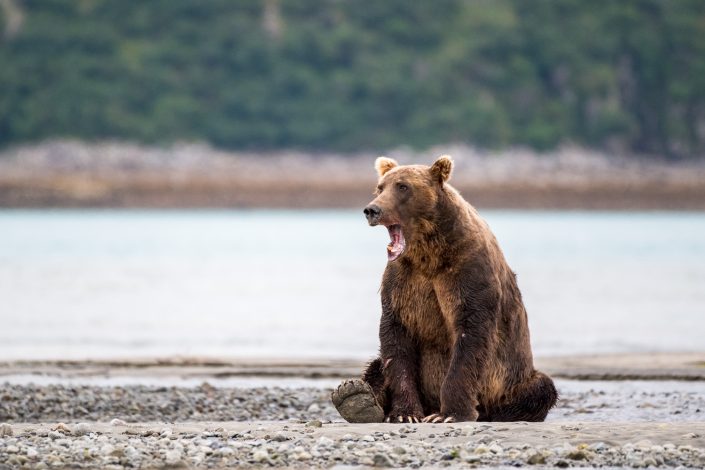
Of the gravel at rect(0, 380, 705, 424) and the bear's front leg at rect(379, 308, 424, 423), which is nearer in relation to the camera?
the bear's front leg at rect(379, 308, 424, 423)

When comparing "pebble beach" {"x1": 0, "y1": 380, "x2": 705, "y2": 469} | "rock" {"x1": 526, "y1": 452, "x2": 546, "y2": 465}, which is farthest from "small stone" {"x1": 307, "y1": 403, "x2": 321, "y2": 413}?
"rock" {"x1": 526, "y1": 452, "x2": 546, "y2": 465}

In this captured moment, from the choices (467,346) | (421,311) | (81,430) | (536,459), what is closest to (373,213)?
(421,311)

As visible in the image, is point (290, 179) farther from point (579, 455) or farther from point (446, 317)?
point (579, 455)

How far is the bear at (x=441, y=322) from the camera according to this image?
806 centimetres

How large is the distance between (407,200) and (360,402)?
1229 mm

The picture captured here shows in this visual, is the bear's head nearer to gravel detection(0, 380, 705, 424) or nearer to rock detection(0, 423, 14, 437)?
gravel detection(0, 380, 705, 424)

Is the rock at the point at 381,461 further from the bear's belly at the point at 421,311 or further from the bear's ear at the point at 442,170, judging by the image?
the bear's ear at the point at 442,170

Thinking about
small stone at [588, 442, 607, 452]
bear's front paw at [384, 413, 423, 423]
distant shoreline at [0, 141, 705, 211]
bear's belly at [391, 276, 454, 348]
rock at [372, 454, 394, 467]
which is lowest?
rock at [372, 454, 394, 467]

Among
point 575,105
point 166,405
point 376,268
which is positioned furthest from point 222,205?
point 166,405

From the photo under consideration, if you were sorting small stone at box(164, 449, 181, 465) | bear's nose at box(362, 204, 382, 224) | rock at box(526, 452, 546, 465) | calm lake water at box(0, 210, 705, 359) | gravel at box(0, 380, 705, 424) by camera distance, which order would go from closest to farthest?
small stone at box(164, 449, 181, 465) → rock at box(526, 452, 546, 465) → bear's nose at box(362, 204, 382, 224) → gravel at box(0, 380, 705, 424) → calm lake water at box(0, 210, 705, 359)

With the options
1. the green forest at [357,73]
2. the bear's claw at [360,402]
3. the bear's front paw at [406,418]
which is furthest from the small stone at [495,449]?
the green forest at [357,73]

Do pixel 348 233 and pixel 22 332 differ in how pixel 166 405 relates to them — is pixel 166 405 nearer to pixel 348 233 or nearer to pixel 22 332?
pixel 22 332

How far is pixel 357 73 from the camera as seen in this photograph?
9362 centimetres

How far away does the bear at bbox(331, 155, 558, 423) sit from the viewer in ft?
26.5
